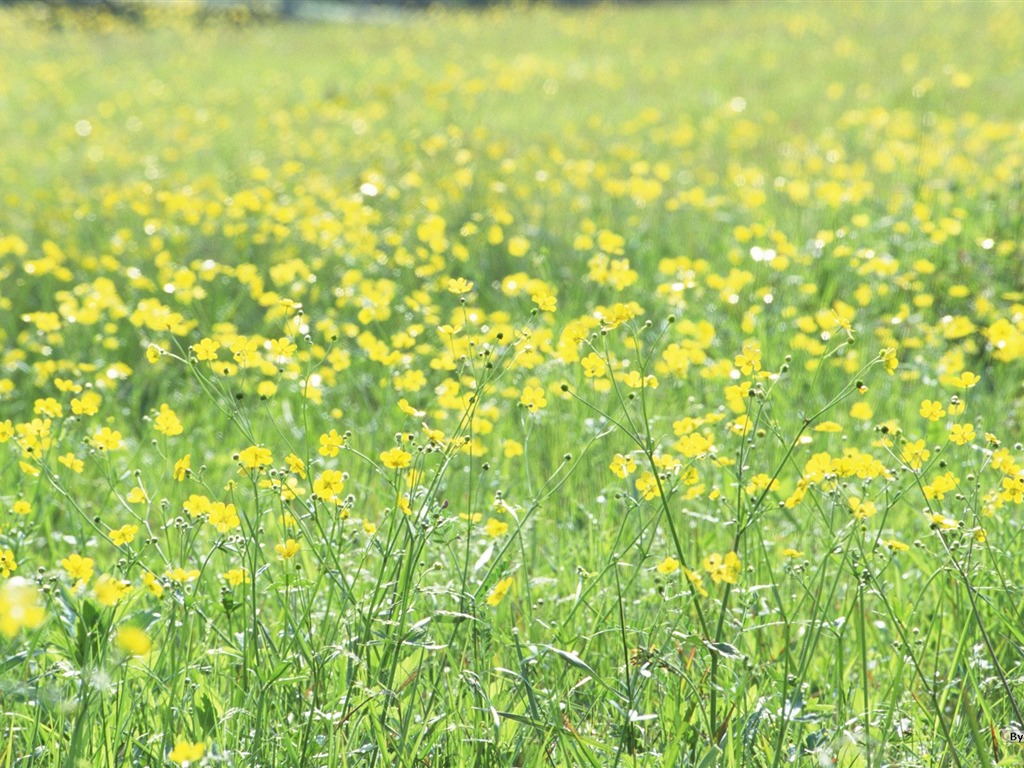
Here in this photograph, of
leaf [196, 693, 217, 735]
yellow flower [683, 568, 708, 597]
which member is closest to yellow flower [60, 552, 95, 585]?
leaf [196, 693, 217, 735]

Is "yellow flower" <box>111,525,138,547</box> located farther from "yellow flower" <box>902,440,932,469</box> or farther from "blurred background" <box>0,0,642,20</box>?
"blurred background" <box>0,0,642,20</box>

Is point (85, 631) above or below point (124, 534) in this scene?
below

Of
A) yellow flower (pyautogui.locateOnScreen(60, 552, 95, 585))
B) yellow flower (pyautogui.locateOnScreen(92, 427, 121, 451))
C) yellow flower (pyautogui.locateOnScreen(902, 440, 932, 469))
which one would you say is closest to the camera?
yellow flower (pyautogui.locateOnScreen(60, 552, 95, 585))

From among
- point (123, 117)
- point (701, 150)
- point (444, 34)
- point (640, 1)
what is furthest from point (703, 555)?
point (640, 1)

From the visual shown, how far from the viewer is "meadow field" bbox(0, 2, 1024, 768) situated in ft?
6.18

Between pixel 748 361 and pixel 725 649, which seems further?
pixel 748 361

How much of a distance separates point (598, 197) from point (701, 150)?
5.54 ft

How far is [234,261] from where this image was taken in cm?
489

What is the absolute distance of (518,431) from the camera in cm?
330

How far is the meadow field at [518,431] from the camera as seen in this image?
1.88 m

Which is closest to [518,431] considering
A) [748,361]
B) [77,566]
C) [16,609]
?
[748,361]

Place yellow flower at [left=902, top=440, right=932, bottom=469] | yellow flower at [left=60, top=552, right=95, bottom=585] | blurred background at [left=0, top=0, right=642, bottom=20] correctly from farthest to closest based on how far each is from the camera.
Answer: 1. blurred background at [left=0, top=0, right=642, bottom=20]
2. yellow flower at [left=902, top=440, right=932, bottom=469]
3. yellow flower at [left=60, top=552, right=95, bottom=585]

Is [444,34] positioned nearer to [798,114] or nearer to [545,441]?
[798,114]

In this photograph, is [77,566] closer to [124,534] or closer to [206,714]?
[124,534]
